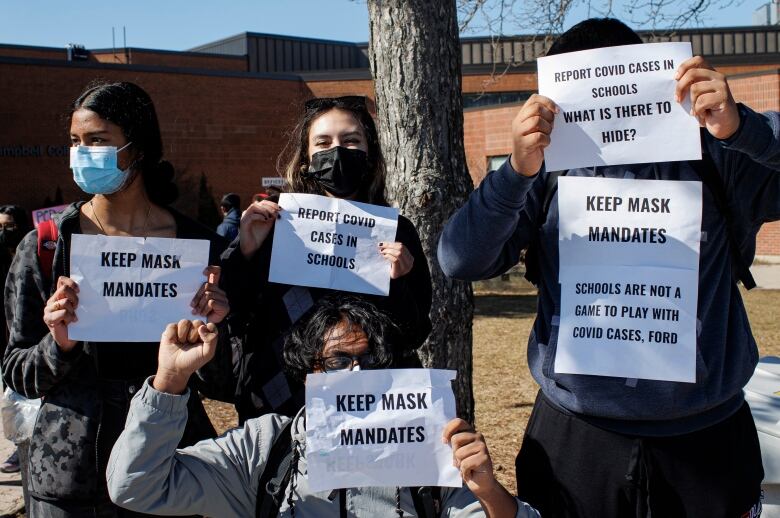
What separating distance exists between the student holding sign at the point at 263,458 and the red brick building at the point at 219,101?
683 inches

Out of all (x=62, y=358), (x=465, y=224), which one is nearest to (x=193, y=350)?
(x=62, y=358)

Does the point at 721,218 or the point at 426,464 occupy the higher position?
the point at 721,218

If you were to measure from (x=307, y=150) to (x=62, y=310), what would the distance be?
104cm

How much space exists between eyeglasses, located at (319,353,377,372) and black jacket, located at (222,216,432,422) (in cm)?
26

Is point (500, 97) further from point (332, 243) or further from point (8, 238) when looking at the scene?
point (332, 243)

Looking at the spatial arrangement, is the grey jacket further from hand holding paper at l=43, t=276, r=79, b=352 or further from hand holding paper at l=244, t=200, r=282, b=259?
hand holding paper at l=244, t=200, r=282, b=259

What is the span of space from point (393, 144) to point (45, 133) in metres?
22.4

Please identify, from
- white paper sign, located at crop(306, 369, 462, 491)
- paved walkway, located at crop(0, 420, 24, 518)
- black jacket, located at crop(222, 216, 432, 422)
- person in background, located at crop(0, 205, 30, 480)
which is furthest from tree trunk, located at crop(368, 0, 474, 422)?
person in background, located at crop(0, 205, 30, 480)

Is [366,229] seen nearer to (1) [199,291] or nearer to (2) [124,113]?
(1) [199,291]

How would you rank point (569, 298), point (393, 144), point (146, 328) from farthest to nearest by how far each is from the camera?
1. point (393, 144)
2. point (146, 328)
3. point (569, 298)

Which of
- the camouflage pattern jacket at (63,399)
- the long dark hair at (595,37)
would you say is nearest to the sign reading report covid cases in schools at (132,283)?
the camouflage pattern jacket at (63,399)

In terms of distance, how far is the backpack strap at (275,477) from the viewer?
2.24 meters

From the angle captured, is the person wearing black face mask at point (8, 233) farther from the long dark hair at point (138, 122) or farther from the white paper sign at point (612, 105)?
the white paper sign at point (612, 105)

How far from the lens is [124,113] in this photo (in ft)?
9.23
